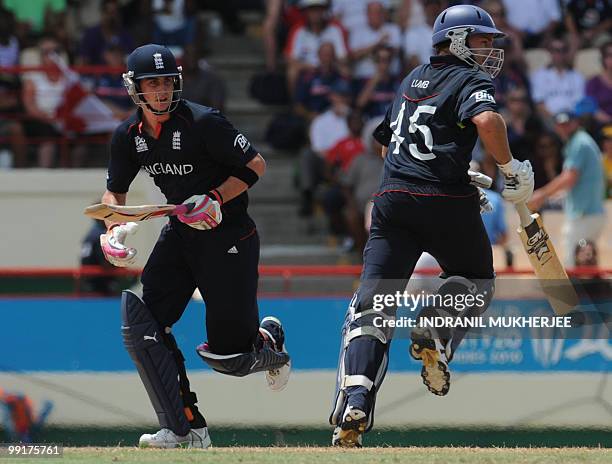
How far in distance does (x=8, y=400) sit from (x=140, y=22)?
23.4 ft

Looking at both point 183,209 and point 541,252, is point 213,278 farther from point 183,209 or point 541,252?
point 541,252

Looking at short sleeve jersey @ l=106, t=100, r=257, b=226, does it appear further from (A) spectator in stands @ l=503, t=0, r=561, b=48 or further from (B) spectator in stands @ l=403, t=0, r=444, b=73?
(A) spectator in stands @ l=503, t=0, r=561, b=48

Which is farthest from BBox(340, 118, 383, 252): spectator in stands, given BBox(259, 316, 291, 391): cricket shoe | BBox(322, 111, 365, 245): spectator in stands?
BBox(259, 316, 291, 391): cricket shoe

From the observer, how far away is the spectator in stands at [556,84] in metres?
14.2

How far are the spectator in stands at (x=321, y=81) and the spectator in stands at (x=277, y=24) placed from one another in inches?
31.4

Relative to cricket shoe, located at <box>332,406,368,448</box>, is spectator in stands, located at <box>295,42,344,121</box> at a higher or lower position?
higher

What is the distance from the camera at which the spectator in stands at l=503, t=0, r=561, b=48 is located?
1514 centimetres

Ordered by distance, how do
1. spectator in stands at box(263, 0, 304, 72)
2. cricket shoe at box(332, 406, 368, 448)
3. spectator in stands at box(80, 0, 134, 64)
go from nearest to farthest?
1. cricket shoe at box(332, 406, 368, 448)
2. spectator in stands at box(80, 0, 134, 64)
3. spectator in stands at box(263, 0, 304, 72)

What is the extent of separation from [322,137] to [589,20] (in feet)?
13.4

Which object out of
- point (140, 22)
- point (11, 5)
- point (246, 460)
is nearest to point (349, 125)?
point (140, 22)

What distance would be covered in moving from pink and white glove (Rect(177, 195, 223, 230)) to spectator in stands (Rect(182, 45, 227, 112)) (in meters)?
6.85

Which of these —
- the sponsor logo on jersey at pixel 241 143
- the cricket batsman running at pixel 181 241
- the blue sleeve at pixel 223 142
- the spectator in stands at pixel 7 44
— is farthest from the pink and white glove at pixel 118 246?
the spectator in stands at pixel 7 44

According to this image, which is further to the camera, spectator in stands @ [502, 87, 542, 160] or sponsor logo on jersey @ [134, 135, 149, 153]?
spectator in stands @ [502, 87, 542, 160]

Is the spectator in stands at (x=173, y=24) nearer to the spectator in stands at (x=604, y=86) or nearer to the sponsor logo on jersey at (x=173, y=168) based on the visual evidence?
the spectator in stands at (x=604, y=86)
